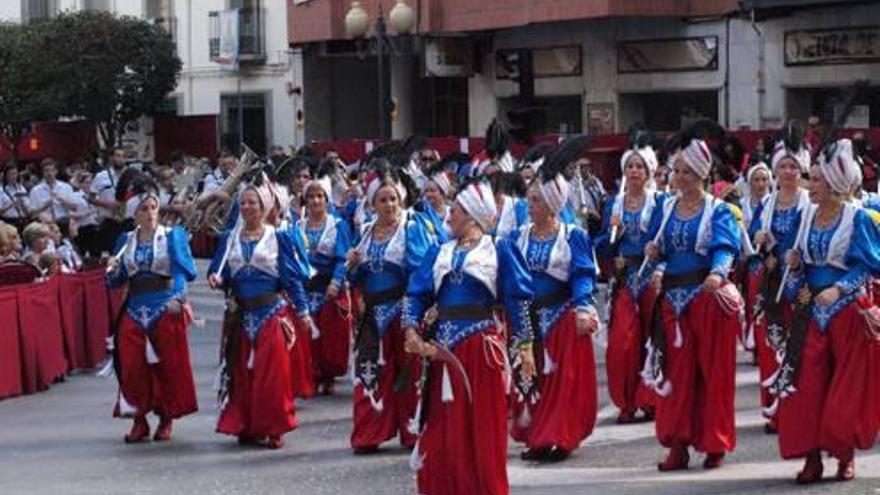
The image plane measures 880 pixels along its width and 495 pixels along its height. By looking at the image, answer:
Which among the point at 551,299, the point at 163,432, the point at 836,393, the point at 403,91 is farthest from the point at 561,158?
the point at 403,91

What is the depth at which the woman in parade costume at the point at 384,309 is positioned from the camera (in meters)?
13.2

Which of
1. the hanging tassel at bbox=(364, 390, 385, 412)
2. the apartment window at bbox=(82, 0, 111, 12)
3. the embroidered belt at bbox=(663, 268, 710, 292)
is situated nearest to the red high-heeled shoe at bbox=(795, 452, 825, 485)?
the embroidered belt at bbox=(663, 268, 710, 292)

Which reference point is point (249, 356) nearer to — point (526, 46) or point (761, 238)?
point (761, 238)

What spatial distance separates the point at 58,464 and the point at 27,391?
14.0ft

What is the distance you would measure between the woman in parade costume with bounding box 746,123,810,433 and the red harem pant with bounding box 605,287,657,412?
0.86 m

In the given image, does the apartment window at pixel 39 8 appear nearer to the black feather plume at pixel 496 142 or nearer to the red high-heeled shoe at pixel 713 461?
the black feather plume at pixel 496 142

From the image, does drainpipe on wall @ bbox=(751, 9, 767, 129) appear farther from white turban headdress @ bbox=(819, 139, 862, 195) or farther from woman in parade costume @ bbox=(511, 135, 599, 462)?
white turban headdress @ bbox=(819, 139, 862, 195)

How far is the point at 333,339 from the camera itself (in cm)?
1675

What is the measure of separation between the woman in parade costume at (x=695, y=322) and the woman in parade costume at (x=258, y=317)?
111 inches

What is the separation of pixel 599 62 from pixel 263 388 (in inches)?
889

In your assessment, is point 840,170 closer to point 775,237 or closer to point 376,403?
point 775,237

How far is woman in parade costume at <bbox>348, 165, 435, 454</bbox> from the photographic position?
43.2 feet

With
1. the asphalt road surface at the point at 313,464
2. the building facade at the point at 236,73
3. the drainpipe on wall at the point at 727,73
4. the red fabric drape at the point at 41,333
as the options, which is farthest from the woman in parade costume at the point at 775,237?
the building facade at the point at 236,73

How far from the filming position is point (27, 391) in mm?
17422
